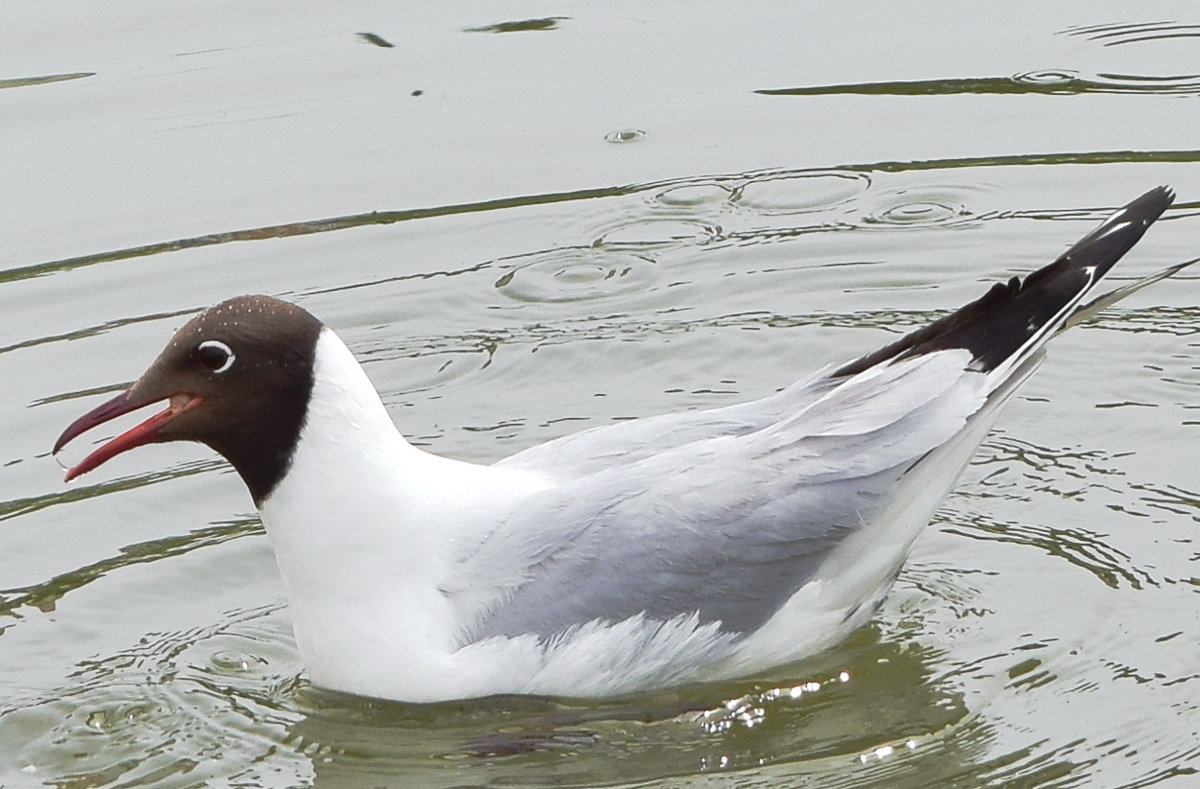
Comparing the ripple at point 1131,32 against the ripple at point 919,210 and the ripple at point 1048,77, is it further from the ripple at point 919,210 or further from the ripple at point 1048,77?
the ripple at point 919,210

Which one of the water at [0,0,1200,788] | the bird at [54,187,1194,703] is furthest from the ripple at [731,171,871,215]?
the bird at [54,187,1194,703]

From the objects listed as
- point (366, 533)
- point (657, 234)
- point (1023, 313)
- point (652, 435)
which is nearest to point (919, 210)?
point (657, 234)

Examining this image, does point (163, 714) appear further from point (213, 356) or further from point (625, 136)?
point (625, 136)

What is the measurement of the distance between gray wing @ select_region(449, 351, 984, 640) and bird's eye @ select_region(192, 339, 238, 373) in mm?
946

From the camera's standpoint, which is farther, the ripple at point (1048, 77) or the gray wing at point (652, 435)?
the ripple at point (1048, 77)

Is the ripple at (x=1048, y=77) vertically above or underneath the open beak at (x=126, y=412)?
underneath

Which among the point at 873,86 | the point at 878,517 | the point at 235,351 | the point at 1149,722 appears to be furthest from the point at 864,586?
the point at 873,86

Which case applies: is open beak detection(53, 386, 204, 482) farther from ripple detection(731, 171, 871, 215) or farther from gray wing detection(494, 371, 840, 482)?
ripple detection(731, 171, 871, 215)

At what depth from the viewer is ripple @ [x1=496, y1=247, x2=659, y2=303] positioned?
9711 millimetres

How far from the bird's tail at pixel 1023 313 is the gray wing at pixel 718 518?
107 millimetres

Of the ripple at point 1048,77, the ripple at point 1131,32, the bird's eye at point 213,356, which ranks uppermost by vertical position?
the bird's eye at point 213,356

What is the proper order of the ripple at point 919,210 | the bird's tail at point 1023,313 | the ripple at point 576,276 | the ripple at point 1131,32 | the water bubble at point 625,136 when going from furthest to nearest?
the ripple at point 1131,32 → the water bubble at point 625,136 → the ripple at point 919,210 → the ripple at point 576,276 → the bird's tail at point 1023,313

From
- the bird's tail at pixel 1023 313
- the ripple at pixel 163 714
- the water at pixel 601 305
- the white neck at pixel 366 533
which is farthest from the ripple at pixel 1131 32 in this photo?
the ripple at pixel 163 714

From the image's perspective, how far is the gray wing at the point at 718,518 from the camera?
6676 mm
